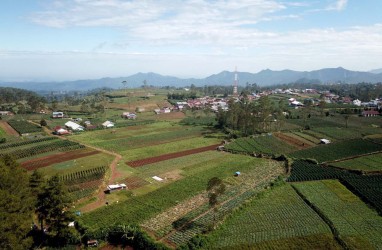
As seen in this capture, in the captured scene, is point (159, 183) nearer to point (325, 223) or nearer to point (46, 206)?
point (46, 206)

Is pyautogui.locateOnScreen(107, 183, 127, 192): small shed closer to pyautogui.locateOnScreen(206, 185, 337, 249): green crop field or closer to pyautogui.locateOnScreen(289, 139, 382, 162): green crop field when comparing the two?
pyautogui.locateOnScreen(206, 185, 337, 249): green crop field

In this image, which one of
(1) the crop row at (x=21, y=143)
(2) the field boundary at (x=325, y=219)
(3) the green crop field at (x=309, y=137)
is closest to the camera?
(2) the field boundary at (x=325, y=219)

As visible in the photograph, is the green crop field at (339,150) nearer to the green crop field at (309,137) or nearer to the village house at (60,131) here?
the green crop field at (309,137)

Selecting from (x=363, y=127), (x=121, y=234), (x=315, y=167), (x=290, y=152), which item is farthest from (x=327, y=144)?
(x=121, y=234)

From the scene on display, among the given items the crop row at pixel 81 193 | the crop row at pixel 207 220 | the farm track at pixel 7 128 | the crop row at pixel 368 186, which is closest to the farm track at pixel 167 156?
the crop row at pixel 81 193

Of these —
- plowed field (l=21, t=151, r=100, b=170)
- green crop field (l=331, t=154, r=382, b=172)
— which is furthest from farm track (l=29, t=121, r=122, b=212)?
green crop field (l=331, t=154, r=382, b=172)

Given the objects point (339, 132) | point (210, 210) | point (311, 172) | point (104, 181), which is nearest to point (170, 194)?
point (210, 210)

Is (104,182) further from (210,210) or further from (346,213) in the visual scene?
(346,213)
